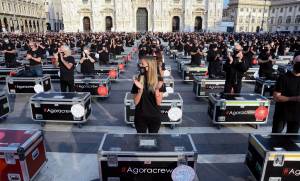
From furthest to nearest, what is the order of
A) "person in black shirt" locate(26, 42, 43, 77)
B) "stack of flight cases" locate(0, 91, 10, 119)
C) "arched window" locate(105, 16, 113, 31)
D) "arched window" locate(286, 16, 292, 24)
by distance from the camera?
"arched window" locate(286, 16, 292, 24)
"arched window" locate(105, 16, 113, 31)
"person in black shirt" locate(26, 42, 43, 77)
"stack of flight cases" locate(0, 91, 10, 119)

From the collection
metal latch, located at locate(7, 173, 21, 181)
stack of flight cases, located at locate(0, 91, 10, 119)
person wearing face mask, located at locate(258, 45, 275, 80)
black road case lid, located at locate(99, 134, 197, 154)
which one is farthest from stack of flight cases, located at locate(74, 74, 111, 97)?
person wearing face mask, located at locate(258, 45, 275, 80)

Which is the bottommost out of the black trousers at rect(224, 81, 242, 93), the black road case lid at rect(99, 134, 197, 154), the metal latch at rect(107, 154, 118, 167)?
the metal latch at rect(107, 154, 118, 167)

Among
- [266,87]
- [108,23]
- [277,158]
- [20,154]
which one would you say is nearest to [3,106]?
[20,154]

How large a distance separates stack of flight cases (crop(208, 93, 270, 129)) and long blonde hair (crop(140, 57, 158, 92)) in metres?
3.34

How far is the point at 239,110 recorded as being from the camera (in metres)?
6.88

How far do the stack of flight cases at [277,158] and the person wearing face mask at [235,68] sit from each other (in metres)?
3.33

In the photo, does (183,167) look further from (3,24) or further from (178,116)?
(3,24)

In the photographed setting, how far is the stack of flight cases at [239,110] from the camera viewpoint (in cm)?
680

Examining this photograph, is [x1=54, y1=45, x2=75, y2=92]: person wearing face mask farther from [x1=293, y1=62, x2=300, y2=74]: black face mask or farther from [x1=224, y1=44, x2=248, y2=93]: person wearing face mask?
[x1=293, y1=62, x2=300, y2=74]: black face mask

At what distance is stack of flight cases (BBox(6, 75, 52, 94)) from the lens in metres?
9.85

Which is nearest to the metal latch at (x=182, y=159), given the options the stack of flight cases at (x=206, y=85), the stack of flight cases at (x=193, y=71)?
the stack of flight cases at (x=206, y=85)

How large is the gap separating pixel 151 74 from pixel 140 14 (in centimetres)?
6793

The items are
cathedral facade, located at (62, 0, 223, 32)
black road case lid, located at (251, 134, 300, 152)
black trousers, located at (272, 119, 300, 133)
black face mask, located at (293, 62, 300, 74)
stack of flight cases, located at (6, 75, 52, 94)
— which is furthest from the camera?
cathedral facade, located at (62, 0, 223, 32)

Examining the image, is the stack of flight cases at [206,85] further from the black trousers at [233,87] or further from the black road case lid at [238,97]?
the black road case lid at [238,97]
